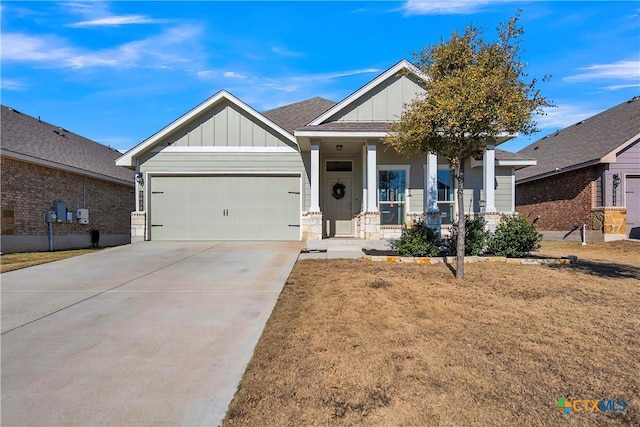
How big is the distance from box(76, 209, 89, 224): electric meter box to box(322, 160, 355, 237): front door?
10112 mm

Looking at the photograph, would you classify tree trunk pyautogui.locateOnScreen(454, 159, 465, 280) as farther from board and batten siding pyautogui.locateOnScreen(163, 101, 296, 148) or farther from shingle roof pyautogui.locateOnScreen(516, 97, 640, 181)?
shingle roof pyautogui.locateOnScreen(516, 97, 640, 181)

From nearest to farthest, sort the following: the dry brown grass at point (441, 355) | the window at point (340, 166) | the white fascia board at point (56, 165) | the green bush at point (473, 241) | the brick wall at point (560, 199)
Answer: the dry brown grass at point (441, 355) < the green bush at point (473, 241) < the white fascia board at point (56, 165) < the window at point (340, 166) < the brick wall at point (560, 199)

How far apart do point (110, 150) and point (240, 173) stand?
39.9 ft

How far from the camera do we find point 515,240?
8.77 metres

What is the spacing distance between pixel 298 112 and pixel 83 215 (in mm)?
9999

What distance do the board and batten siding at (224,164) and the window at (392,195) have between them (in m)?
2.61

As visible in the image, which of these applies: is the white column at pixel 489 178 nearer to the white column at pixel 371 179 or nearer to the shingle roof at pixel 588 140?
the white column at pixel 371 179

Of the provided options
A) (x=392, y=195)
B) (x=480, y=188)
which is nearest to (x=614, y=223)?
(x=480, y=188)

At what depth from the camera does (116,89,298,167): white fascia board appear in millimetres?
12758

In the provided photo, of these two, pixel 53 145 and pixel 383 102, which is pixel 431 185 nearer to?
pixel 383 102

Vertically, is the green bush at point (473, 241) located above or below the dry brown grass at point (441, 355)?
above

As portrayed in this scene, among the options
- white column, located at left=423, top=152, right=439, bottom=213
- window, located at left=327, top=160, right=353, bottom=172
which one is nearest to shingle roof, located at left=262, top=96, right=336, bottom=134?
window, located at left=327, top=160, right=353, bottom=172

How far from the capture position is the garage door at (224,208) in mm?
13156

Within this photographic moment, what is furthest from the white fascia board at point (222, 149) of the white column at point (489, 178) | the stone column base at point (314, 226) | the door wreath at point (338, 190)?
the white column at point (489, 178)
